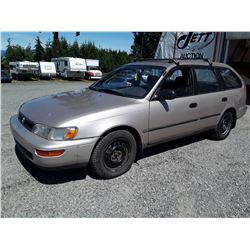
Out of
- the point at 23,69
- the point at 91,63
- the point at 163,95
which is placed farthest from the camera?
the point at 91,63

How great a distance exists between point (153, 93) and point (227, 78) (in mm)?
2187

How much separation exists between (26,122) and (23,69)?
2046 cm

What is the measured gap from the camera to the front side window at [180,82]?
148 inches

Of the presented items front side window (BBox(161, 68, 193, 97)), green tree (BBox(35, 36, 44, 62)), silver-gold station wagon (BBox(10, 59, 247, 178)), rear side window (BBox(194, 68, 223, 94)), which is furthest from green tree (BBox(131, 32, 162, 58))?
front side window (BBox(161, 68, 193, 97))

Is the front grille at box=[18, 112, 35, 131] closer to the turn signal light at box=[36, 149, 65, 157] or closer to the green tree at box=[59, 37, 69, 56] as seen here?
the turn signal light at box=[36, 149, 65, 157]

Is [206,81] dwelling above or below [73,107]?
above

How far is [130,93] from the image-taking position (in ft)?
11.6

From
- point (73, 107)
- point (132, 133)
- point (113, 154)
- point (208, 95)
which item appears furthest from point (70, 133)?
point (208, 95)

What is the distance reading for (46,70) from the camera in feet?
74.5

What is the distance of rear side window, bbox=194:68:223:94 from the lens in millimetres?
4074

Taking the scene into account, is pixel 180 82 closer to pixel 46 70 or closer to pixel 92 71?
pixel 46 70

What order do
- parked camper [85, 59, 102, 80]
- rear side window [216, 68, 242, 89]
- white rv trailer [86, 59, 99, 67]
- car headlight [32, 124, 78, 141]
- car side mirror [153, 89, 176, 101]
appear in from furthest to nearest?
white rv trailer [86, 59, 99, 67]
parked camper [85, 59, 102, 80]
rear side window [216, 68, 242, 89]
car side mirror [153, 89, 176, 101]
car headlight [32, 124, 78, 141]

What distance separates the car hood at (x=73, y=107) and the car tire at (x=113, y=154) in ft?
1.03

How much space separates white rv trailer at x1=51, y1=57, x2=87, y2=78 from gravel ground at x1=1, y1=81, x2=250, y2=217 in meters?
20.6
